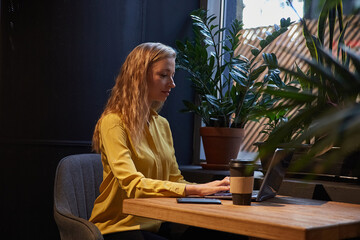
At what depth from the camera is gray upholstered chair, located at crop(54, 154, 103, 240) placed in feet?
6.24

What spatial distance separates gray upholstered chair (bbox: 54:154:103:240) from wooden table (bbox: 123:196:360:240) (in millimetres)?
305

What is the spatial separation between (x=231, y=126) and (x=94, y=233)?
58.5 inches

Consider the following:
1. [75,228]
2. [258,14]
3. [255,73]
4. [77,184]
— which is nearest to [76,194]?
[77,184]

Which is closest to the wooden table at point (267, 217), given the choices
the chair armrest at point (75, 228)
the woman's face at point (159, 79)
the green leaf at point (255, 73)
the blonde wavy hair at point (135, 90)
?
the chair armrest at point (75, 228)

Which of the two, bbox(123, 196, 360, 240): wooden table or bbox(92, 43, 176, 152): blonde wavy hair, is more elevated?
bbox(92, 43, 176, 152): blonde wavy hair

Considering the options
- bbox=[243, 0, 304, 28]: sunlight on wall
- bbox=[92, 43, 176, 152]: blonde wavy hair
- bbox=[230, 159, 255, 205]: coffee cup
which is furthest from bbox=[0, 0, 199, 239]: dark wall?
bbox=[230, 159, 255, 205]: coffee cup

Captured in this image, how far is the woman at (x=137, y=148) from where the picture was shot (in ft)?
6.01

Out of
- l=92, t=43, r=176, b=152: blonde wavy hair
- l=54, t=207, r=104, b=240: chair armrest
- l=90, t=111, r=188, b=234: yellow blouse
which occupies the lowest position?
l=54, t=207, r=104, b=240: chair armrest

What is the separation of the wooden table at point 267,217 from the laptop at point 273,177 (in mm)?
38

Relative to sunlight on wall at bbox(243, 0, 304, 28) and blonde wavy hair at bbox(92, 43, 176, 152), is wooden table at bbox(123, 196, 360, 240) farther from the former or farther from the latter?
sunlight on wall at bbox(243, 0, 304, 28)

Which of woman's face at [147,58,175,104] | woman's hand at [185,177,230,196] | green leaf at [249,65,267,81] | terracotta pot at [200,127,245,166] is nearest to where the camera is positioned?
woman's hand at [185,177,230,196]

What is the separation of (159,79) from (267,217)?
3.45ft

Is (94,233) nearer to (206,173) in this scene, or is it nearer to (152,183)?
(152,183)

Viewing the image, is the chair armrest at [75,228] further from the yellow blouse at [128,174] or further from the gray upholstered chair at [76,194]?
the yellow blouse at [128,174]
